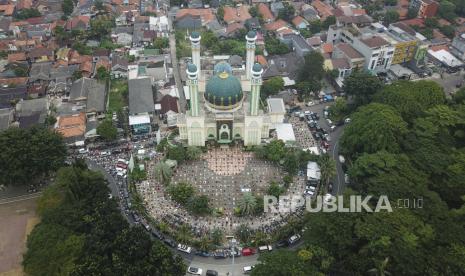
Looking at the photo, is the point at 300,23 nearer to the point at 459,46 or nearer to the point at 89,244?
the point at 459,46

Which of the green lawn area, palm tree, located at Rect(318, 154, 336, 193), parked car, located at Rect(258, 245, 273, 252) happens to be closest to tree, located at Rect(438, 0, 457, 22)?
palm tree, located at Rect(318, 154, 336, 193)

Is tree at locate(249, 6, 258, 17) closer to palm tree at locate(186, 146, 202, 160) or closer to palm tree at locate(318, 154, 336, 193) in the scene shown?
palm tree at locate(186, 146, 202, 160)

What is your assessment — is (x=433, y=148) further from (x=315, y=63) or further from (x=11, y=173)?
(x=11, y=173)

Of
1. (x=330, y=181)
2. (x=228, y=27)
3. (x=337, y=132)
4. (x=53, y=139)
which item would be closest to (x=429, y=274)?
(x=330, y=181)

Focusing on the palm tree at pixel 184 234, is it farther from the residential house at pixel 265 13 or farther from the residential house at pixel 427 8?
the residential house at pixel 427 8

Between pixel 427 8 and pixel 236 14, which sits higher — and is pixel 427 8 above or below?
above

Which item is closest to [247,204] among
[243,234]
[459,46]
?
[243,234]

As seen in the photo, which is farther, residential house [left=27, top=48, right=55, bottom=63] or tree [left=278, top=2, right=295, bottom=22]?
tree [left=278, top=2, right=295, bottom=22]
